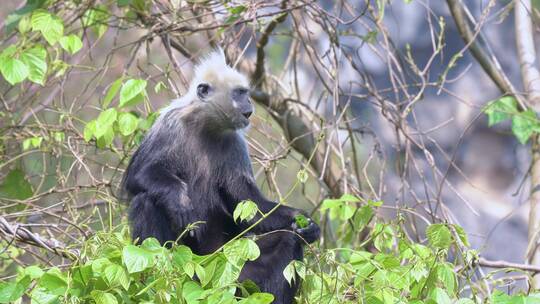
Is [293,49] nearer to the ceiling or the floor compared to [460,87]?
nearer to the ceiling

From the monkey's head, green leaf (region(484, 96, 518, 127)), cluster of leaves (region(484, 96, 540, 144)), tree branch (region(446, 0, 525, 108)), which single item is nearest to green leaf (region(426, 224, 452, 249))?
the monkey's head

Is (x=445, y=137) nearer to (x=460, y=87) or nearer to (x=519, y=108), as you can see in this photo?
(x=460, y=87)

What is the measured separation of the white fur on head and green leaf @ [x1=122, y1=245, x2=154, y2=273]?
1965 mm

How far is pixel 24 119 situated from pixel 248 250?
297 centimetres

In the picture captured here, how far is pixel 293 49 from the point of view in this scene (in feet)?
19.2

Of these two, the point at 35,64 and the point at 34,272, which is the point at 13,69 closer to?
the point at 35,64

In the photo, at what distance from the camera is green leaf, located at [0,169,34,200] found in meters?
5.21

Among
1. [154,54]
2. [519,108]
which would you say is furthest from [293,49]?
[154,54]

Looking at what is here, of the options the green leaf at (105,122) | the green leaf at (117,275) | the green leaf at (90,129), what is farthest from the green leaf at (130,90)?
the green leaf at (117,275)

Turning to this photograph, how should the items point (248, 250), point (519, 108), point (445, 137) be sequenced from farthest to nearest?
point (445, 137) → point (519, 108) → point (248, 250)

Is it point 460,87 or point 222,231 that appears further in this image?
point 460,87

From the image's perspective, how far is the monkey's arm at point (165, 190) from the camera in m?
4.10

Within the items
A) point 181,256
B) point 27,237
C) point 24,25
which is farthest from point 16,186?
point 181,256

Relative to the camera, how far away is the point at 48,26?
178 inches
